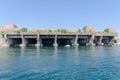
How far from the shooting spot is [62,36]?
19650cm

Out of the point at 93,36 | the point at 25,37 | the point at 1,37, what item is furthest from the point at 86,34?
the point at 1,37

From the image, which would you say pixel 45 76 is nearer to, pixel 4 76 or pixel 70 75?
pixel 70 75

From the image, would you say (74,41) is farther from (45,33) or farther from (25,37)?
(25,37)

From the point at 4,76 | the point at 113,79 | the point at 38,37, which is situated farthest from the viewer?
the point at 38,37

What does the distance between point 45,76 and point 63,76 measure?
3.12 meters

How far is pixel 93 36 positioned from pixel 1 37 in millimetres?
85142

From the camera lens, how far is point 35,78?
34906mm

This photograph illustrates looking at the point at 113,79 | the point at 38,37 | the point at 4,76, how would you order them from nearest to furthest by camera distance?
the point at 113,79 < the point at 4,76 < the point at 38,37

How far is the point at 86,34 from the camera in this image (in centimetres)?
19662

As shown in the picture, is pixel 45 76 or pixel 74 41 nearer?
pixel 45 76

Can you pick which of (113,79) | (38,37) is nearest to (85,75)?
(113,79)

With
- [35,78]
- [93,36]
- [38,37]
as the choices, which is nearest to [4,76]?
[35,78]

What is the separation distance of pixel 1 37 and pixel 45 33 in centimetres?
4082

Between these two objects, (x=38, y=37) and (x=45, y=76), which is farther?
(x=38, y=37)
